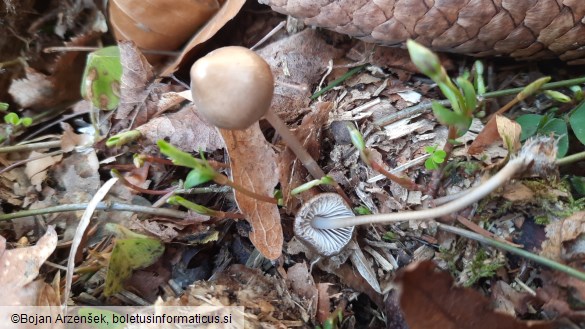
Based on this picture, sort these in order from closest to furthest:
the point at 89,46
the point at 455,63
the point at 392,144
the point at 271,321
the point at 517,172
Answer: the point at 517,172, the point at 271,321, the point at 392,144, the point at 455,63, the point at 89,46

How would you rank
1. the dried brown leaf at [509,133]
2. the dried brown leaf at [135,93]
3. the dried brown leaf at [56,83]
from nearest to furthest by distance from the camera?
1. the dried brown leaf at [509,133]
2. the dried brown leaf at [135,93]
3. the dried brown leaf at [56,83]

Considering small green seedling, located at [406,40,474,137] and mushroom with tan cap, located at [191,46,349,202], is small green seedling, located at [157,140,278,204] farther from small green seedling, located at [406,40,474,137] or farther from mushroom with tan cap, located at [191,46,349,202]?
small green seedling, located at [406,40,474,137]

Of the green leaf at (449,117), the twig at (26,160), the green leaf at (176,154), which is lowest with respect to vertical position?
the twig at (26,160)

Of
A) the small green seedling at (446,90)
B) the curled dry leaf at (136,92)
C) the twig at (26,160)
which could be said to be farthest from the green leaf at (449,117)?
the twig at (26,160)

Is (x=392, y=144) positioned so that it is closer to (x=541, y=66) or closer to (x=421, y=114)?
(x=421, y=114)

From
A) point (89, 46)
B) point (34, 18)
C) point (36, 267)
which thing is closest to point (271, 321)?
point (36, 267)

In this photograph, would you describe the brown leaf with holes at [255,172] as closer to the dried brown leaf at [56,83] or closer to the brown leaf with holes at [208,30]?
the brown leaf with holes at [208,30]

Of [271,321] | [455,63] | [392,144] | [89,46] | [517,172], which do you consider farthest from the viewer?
[89,46]
